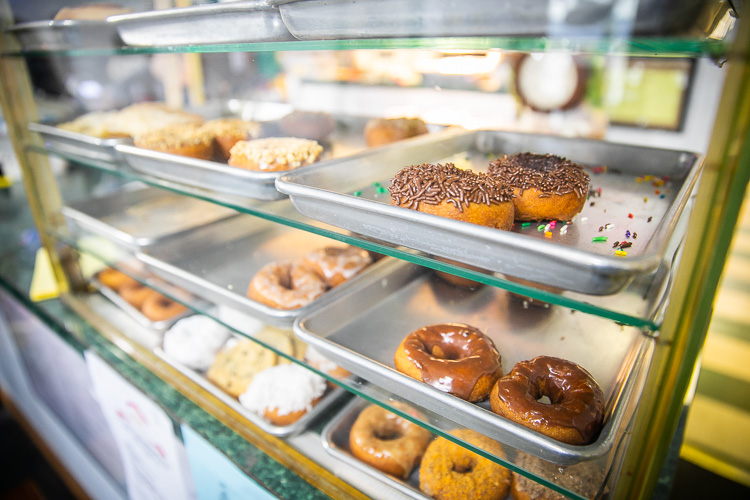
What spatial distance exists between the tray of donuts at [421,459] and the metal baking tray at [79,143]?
4.47ft

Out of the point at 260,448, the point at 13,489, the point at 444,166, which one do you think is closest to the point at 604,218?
the point at 444,166

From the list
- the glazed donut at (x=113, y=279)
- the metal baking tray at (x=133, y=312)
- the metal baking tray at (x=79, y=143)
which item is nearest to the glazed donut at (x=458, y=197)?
the metal baking tray at (x=79, y=143)

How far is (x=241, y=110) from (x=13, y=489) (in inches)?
112

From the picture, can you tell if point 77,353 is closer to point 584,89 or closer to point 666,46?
point 666,46

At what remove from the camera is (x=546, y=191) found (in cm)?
122

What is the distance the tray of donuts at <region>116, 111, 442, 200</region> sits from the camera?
4.76 feet

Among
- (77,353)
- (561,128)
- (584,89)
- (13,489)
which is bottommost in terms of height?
(13,489)

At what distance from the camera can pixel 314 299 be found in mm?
1542

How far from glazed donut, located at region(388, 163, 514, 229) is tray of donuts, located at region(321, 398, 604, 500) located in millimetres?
505

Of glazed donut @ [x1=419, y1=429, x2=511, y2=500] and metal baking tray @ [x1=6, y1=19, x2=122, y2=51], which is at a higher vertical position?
metal baking tray @ [x1=6, y1=19, x2=122, y2=51]

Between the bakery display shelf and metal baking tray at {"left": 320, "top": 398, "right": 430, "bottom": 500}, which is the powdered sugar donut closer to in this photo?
metal baking tray at {"left": 320, "top": 398, "right": 430, "bottom": 500}

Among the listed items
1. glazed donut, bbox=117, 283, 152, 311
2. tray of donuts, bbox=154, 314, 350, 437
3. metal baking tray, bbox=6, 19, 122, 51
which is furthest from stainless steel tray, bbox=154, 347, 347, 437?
metal baking tray, bbox=6, 19, 122, 51

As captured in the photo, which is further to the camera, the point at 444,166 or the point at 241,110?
the point at 241,110

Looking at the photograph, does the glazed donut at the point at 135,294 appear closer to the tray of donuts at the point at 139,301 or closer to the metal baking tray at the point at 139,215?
the tray of donuts at the point at 139,301
